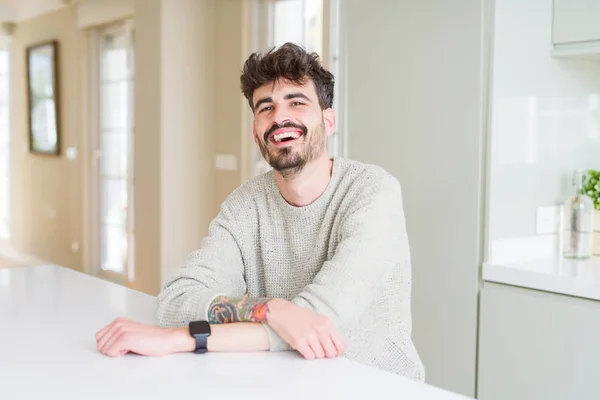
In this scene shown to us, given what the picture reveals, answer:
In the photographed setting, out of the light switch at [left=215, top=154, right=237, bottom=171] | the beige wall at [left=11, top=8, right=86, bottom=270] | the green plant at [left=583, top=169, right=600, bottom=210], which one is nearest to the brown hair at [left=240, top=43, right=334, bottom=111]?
the green plant at [left=583, top=169, right=600, bottom=210]

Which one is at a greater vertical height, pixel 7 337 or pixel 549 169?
pixel 549 169

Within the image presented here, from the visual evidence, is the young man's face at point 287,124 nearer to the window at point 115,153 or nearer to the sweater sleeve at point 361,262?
the sweater sleeve at point 361,262

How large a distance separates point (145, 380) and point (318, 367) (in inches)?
11.7

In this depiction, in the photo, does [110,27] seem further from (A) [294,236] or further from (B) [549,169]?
(A) [294,236]

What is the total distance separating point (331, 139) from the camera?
10.2 ft

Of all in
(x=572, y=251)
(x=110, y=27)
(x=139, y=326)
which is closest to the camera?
(x=139, y=326)

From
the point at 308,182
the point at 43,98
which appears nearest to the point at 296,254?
the point at 308,182

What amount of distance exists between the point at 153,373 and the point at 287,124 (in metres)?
0.71

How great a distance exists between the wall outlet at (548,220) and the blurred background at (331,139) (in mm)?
11

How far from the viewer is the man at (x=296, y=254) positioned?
4.57ft

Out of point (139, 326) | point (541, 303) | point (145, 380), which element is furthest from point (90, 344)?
point (541, 303)

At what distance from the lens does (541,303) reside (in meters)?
2.33

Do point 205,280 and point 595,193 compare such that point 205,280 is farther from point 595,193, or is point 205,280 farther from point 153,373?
point 595,193

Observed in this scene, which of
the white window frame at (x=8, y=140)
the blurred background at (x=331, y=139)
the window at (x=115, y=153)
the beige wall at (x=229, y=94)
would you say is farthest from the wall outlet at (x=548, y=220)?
the white window frame at (x=8, y=140)
